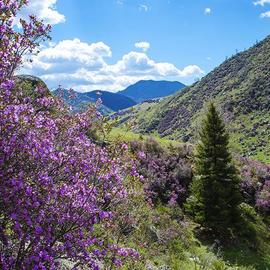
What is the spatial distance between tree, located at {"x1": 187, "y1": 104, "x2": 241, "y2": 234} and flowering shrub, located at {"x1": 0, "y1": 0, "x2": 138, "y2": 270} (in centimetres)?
1892

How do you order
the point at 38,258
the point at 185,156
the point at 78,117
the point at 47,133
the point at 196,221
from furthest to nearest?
the point at 185,156
the point at 196,221
the point at 78,117
the point at 47,133
the point at 38,258

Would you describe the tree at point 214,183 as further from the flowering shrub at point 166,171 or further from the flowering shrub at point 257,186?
the flowering shrub at point 257,186

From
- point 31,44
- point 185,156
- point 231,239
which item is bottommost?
point 231,239

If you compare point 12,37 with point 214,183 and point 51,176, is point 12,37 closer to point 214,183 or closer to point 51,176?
point 51,176

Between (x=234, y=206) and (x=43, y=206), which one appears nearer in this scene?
(x=43, y=206)

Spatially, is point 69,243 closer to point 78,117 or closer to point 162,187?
point 78,117

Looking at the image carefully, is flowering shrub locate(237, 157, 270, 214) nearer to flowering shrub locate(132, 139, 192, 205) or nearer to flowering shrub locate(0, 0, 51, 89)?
flowering shrub locate(132, 139, 192, 205)

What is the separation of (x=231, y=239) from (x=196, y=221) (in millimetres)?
2597

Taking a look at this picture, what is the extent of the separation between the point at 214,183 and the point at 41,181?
21.4 metres

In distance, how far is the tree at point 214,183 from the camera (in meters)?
26.7

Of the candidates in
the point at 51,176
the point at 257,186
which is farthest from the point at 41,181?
the point at 257,186

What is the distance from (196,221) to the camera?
87.9 feet

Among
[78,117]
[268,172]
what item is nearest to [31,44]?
[78,117]

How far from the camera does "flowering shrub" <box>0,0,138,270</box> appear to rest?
6723 millimetres
